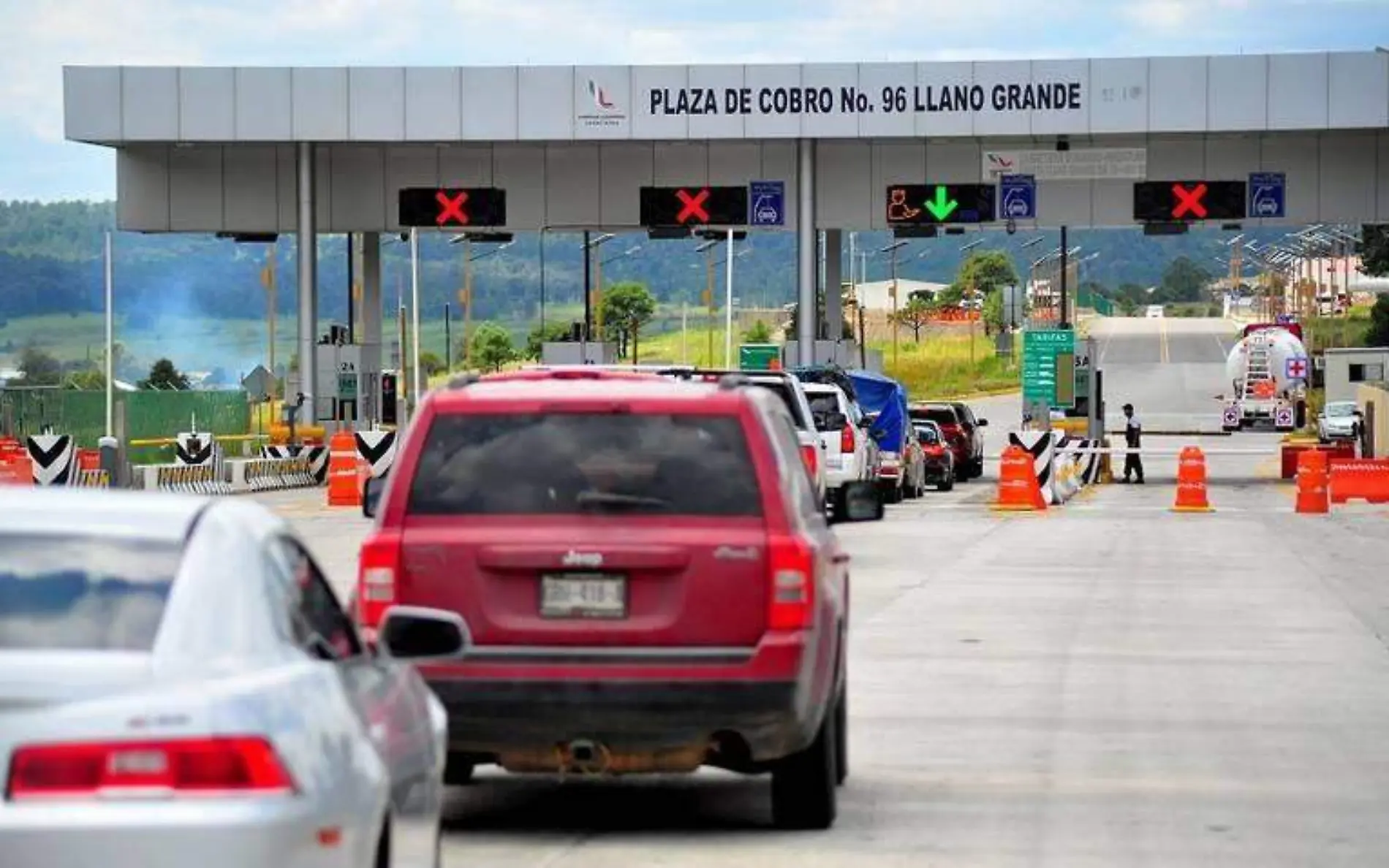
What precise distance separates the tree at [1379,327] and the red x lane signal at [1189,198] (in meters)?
78.8

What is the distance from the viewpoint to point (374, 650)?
790 centimetres

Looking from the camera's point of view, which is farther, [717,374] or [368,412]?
[368,412]

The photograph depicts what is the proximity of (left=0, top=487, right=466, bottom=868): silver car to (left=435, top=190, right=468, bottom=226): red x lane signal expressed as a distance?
50.8 metres

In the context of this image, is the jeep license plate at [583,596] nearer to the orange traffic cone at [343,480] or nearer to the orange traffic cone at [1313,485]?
the orange traffic cone at [343,480]

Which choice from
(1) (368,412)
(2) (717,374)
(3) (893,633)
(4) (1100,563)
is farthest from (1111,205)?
(2) (717,374)

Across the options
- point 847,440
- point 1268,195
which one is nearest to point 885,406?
point 847,440

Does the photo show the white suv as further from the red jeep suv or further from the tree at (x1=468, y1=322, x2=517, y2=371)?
the tree at (x1=468, y1=322, x2=517, y2=371)

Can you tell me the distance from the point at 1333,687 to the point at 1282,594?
831 centimetres

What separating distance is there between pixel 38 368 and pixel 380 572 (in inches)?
6545

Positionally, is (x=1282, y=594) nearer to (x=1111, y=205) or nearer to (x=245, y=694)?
(x=245, y=694)

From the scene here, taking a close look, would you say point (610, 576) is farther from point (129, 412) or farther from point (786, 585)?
point (129, 412)

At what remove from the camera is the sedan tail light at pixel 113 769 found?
5.71m

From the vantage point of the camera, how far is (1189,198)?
57.3m

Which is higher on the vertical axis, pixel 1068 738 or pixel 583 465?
pixel 583 465
